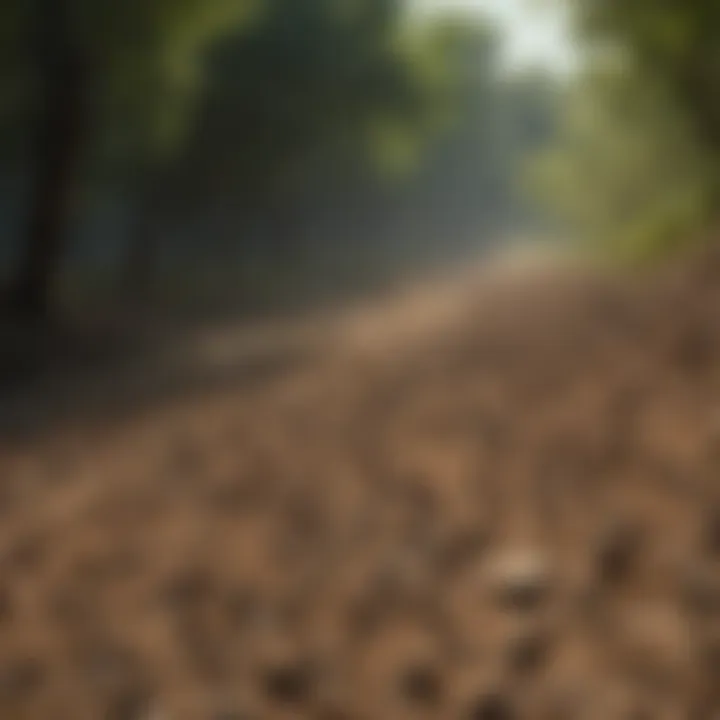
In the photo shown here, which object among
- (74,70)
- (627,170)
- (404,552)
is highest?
(74,70)

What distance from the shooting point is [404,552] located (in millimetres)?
5301

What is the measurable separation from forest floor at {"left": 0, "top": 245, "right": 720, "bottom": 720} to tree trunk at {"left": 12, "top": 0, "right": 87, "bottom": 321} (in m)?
9.58

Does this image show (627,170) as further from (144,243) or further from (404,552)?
(404,552)

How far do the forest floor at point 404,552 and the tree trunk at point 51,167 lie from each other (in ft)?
31.4

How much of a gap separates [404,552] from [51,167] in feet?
46.9

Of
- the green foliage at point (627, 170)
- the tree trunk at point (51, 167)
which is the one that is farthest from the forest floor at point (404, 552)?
the tree trunk at point (51, 167)

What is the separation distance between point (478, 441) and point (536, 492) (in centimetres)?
→ 97

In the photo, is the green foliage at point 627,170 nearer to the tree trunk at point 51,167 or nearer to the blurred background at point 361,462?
the blurred background at point 361,462

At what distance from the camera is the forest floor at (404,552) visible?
4188 millimetres

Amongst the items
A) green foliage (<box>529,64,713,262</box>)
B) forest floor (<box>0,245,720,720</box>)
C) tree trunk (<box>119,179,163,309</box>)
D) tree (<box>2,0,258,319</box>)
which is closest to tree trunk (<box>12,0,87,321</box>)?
tree (<box>2,0,258,319</box>)

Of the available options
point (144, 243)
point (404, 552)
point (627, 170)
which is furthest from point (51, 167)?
point (404, 552)

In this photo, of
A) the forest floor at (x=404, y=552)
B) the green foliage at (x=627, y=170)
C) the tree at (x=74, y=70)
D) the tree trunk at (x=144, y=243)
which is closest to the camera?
the forest floor at (x=404, y=552)

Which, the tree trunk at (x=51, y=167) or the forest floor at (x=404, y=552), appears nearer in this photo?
the forest floor at (x=404, y=552)

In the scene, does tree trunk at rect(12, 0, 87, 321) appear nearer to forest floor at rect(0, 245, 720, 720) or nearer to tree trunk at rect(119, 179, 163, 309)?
tree trunk at rect(119, 179, 163, 309)
